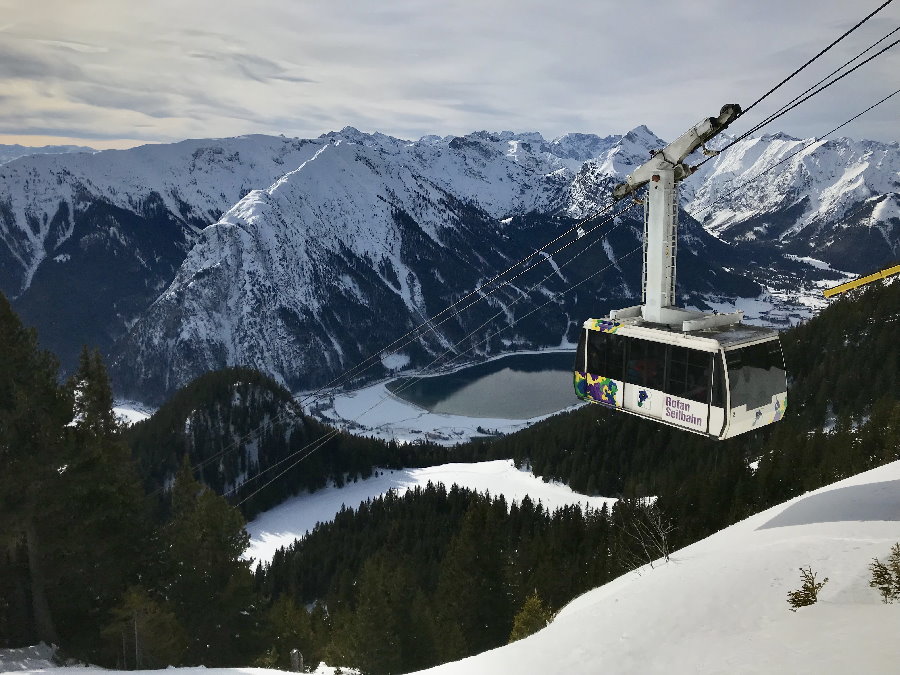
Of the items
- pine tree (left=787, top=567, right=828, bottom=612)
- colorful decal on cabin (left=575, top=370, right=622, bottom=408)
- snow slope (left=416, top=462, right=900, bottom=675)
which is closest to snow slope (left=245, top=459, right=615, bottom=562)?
colorful decal on cabin (left=575, top=370, right=622, bottom=408)

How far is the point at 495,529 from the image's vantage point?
42594 millimetres

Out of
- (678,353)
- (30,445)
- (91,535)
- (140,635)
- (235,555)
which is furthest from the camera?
(235,555)

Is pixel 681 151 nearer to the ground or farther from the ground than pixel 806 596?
farther from the ground

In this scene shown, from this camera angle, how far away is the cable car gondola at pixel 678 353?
16531 mm

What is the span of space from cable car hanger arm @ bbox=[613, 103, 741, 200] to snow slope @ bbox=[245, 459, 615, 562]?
74.3 metres

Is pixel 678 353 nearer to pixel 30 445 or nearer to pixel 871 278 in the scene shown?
pixel 871 278

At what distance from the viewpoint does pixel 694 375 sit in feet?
55.9

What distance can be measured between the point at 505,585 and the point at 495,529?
5173 millimetres

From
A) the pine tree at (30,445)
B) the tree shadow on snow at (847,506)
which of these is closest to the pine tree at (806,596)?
the tree shadow on snow at (847,506)

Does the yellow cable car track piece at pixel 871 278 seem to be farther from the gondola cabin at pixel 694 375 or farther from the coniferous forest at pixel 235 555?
the coniferous forest at pixel 235 555

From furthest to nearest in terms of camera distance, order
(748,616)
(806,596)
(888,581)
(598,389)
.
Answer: (598,389)
(748,616)
(806,596)
(888,581)

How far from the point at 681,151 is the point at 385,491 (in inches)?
4246

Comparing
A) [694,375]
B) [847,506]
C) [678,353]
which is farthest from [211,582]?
[847,506]

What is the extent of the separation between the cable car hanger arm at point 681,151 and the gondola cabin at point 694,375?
14.9ft
